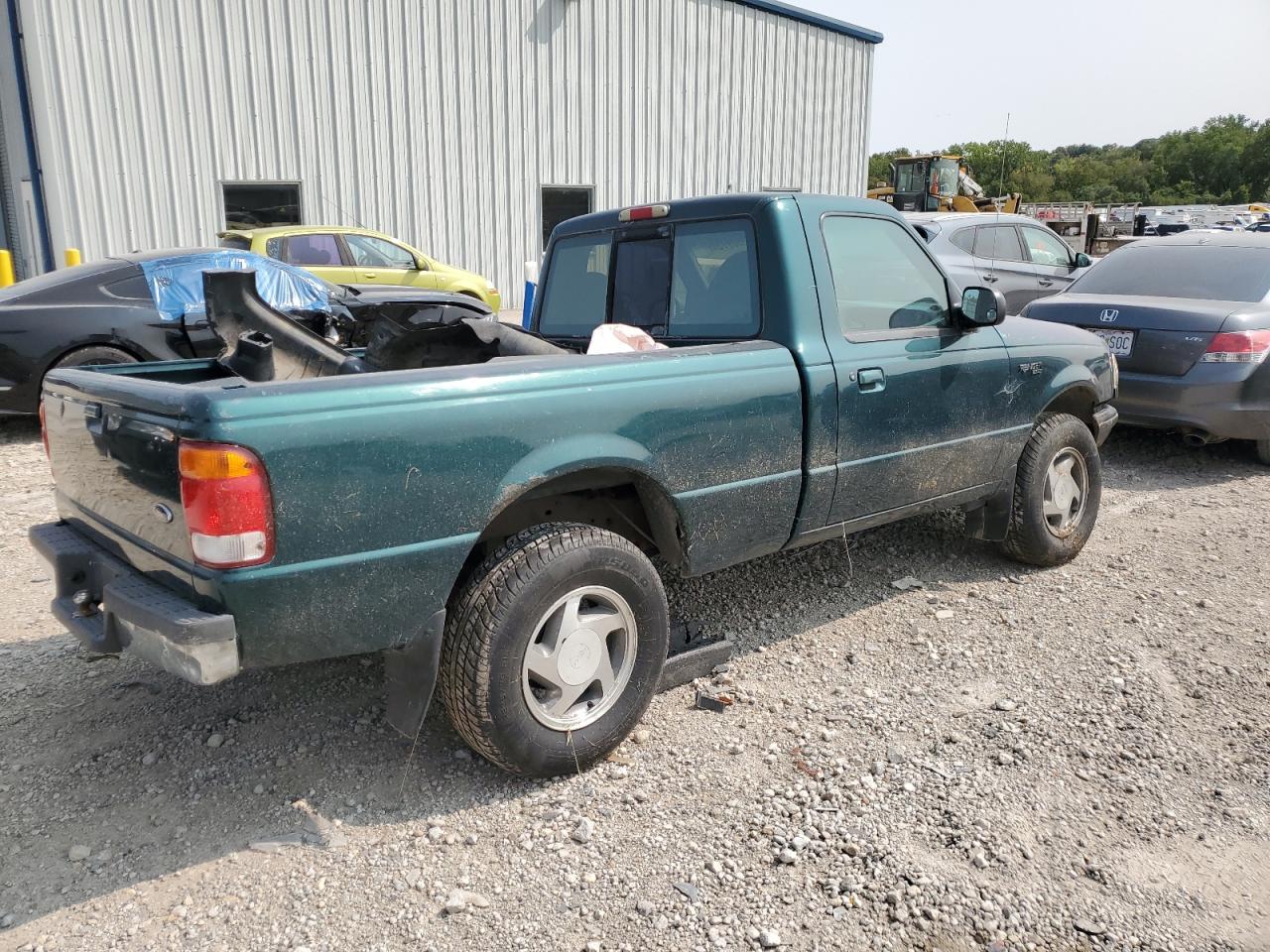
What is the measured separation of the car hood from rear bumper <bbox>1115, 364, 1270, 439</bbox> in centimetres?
35

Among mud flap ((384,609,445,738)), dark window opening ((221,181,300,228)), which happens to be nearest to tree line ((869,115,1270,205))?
dark window opening ((221,181,300,228))

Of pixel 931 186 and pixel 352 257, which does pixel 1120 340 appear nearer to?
pixel 352 257

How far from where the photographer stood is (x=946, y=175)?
25297 millimetres

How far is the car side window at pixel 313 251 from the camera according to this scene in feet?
38.1

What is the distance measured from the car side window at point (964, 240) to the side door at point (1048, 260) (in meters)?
0.86

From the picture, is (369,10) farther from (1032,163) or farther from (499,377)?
(1032,163)

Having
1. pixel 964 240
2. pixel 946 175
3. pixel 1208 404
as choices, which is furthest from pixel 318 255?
pixel 946 175

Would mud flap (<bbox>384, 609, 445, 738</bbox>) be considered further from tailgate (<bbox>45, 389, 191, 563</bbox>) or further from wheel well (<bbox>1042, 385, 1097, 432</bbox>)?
wheel well (<bbox>1042, 385, 1097, 432</bbox>)

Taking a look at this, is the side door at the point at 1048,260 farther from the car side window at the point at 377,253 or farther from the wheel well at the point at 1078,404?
the car side window at the point at 377,253

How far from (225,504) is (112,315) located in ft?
19.8

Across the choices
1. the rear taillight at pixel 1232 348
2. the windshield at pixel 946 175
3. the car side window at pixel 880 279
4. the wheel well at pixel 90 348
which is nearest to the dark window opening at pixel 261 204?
the wheel well at pixel 90 348

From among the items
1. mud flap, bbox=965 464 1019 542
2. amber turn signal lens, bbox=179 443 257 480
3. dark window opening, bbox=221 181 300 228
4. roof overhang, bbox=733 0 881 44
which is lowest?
mud flap, bbox=965 464 1019 542

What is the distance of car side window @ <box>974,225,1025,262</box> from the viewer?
10.4 m

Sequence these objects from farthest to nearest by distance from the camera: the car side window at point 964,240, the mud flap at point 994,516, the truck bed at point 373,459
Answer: the car side window at point 964,240 → the mud flap at point 994,516 → the truck bed at point 373,459
